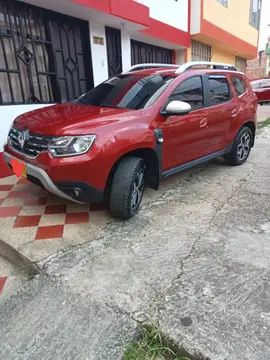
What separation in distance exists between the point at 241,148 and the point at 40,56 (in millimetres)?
4166

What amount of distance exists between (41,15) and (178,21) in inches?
192

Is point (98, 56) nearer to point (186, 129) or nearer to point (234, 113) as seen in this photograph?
point (234, 113)

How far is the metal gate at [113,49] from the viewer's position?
645 centimetres

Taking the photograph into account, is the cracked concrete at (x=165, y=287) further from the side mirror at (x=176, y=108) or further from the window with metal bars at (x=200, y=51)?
the window with metal bars at (x=200, y=51)

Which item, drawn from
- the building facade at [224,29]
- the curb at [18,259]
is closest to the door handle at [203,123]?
the curb at [18,259]

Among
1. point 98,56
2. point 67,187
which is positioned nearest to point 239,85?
point 98,56

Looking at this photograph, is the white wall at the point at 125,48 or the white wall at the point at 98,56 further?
the white wall at the point at 125,48

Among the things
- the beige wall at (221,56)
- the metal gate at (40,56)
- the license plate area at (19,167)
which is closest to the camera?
the license plate area at (19,167)

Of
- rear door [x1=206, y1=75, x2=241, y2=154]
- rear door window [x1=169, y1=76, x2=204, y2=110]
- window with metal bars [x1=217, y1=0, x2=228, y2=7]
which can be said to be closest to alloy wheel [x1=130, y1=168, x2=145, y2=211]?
rear door window [x1=169, y1=76, x2=204, y2=110]

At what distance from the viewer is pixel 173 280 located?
2.13m

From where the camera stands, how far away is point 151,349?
1587 mm

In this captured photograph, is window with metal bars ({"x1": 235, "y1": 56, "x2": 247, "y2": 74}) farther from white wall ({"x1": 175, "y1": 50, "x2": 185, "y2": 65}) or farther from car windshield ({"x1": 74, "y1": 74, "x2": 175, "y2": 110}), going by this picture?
car windshield ({"x1": 74, "y1": 74, "x2": 175, "y2": 110})

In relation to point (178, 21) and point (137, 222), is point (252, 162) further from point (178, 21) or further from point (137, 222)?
point (178, 21)

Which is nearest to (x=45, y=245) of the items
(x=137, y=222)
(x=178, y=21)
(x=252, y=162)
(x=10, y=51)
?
(x=137, y=222)
